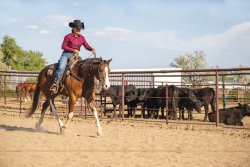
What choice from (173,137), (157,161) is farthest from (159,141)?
(157,161)

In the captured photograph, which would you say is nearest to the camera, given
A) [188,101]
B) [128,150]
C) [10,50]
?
[128,150]

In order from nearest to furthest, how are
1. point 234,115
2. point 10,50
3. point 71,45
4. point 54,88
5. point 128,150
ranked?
point 128,150
point 54,88
point 71,45
point 234,115
point 10,50

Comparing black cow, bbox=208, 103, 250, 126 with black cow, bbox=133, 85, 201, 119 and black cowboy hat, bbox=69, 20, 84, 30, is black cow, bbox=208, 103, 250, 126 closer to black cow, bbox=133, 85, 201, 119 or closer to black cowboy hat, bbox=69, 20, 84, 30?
black cow, bbox=133, 85, 201, 119

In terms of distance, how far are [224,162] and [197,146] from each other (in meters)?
1.23

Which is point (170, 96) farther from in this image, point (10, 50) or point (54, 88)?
point (10, 50)

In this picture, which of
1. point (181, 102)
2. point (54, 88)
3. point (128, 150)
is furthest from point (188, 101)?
point (128, 150)

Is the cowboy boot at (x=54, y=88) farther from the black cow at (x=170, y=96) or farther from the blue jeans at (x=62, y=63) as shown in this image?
the black cow at (x=170, y=96)

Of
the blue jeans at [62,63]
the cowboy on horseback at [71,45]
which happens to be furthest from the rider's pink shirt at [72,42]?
the blue jeans at [62,63]

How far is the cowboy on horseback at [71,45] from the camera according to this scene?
7.18 m

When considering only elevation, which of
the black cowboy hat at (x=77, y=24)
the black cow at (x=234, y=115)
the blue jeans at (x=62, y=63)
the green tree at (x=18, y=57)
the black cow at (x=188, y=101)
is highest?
the green tree at (x=18, y=57)

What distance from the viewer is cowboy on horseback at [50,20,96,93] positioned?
7175 mm

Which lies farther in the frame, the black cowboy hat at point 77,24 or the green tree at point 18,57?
the green tree at point 18,57

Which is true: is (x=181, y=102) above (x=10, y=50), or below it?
below

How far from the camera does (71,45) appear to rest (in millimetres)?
7281
